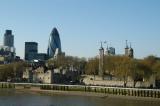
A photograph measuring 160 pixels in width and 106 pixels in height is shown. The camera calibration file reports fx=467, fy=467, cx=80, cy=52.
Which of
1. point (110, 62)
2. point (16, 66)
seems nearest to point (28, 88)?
point (110, 62)

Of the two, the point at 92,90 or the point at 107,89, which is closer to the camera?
the point at 107,89

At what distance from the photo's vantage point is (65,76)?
14438cm

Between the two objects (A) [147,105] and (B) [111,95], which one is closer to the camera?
(A) [147,105]

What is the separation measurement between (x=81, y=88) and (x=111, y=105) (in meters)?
34.1

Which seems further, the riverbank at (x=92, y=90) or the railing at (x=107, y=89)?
the riverbank at (x=92, y=90)

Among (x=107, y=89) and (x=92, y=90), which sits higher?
(x=107, y=89)

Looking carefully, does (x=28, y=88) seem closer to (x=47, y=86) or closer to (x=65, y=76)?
(x=47, y=86)

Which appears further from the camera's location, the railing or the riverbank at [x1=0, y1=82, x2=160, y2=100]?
the riverbank at [x1=0, y1=82, x2=160, y2=100]

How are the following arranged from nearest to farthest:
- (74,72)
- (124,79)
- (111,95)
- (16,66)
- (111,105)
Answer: (111,105), (111,95), (124,79), (74,72), (16,66)

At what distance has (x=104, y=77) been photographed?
127 meters

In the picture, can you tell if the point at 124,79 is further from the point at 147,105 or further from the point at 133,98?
the point at 147,105

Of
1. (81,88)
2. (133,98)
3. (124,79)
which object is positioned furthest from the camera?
(124,79)

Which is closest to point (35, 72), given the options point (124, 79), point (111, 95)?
point (124, 79)

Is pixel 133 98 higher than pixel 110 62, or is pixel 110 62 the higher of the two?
pixel 110 62
